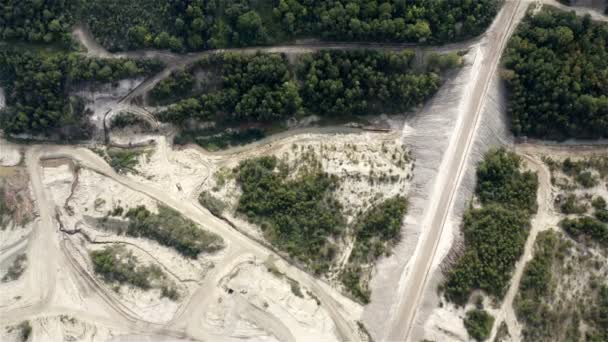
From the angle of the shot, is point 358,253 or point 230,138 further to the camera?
point 230,138

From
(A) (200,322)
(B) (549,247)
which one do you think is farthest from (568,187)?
(A) (200,322)

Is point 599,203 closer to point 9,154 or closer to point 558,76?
point 558,76

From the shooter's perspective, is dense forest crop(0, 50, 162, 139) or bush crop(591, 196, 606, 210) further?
dense forest crop(0, 50, 162, 139)

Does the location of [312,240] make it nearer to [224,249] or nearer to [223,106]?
[224,249]

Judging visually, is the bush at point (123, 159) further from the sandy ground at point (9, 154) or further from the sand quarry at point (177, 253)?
the sandy ground at point (9, 154)

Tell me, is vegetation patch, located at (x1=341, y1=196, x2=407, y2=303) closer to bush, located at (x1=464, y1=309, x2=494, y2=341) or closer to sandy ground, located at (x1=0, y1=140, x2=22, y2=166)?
bush, located at (x1=464, y1=309, x2=494, y2=341)

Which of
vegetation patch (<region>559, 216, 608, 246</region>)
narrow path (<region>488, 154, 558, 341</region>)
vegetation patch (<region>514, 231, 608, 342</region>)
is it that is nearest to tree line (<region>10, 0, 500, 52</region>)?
narrow path (<region>488, 154, 558, 341</region>)

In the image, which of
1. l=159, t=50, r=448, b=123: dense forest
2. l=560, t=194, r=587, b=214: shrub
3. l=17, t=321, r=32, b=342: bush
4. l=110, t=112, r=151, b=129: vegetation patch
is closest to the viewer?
l=560, t=194, r=587, b=214: shrub

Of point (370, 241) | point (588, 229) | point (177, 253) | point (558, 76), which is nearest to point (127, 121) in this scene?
point (177, 253)
